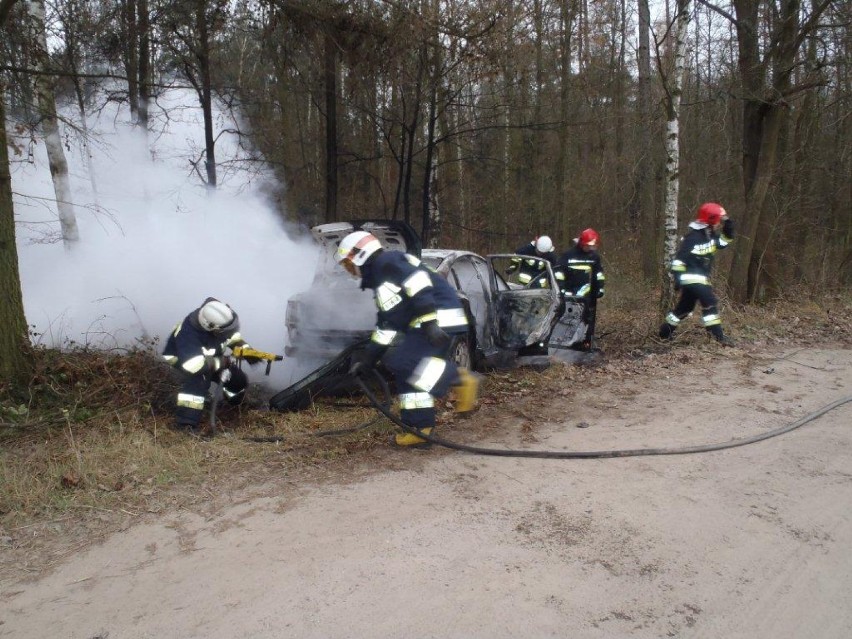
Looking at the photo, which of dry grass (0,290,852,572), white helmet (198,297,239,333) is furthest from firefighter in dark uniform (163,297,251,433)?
dry grass (0,290,852,572)

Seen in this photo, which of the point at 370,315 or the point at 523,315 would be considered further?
the point at 523,315

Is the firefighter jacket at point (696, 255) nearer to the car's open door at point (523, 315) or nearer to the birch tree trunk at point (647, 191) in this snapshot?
the car's open door at point (523, 315)

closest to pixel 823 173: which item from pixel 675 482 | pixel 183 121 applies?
pixel 675 482

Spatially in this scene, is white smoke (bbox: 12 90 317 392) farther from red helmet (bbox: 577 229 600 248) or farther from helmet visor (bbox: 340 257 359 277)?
red helmet (bbox: 577 229 600 248)

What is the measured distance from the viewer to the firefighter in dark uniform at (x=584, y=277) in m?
8.71

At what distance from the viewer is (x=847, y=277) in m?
13.8

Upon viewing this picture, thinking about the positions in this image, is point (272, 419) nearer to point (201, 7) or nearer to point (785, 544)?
point (785, 544)

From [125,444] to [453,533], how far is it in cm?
280

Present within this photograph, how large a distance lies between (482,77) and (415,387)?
9.02 metres

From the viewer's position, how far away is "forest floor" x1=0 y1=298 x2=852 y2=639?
9.34 feet

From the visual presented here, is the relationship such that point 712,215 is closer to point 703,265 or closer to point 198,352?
point 703,265

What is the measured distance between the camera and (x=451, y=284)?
7.05 m

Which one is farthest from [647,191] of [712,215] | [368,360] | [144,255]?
[368,360]

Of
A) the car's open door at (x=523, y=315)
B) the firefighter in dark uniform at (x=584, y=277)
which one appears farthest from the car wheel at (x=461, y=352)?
the firefighter in dark uniform at (x=584, y=277)
